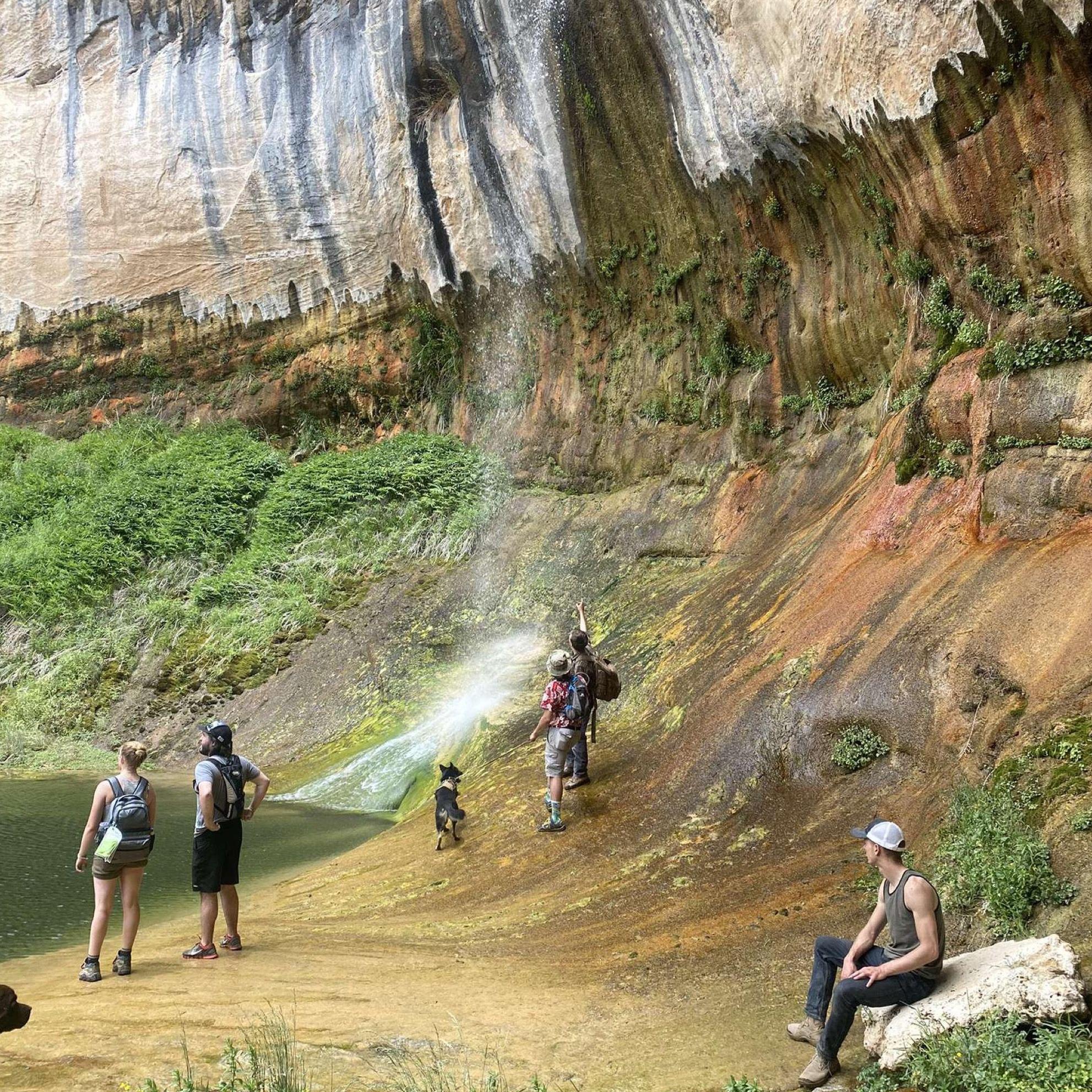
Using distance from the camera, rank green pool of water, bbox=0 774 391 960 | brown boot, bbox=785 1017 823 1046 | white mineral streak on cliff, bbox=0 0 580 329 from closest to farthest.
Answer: brown boot, bbox=785 1017 823 1046, green pool of water, bbox=0 774 391 960, white mineral streak on cliff, bbox=0 0 580 329

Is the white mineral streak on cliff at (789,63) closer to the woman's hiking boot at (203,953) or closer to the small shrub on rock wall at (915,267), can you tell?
the small shrub on rock wall at (915,267)

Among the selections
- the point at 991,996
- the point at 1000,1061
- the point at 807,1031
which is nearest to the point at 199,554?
the point at 807,1031

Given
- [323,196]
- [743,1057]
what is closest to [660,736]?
[743,1057]

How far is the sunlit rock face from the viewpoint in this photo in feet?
60.5

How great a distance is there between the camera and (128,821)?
626 cm

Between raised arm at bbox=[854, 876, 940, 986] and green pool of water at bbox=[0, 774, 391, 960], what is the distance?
5626 millimetres

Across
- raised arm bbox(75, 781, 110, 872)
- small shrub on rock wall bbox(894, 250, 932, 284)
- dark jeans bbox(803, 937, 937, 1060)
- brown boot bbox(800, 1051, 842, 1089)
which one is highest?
small shrub on rock wall bbox(894, 250, 932, 284)

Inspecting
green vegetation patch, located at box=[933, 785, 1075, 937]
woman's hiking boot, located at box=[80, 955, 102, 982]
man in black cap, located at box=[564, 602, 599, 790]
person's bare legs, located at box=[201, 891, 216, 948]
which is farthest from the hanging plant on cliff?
green vegetation patch, located at box=[933, 785, 1075, 937]

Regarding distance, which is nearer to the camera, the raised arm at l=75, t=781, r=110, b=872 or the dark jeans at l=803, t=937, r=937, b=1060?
the dark jeans at l=803, t=937, r=937, b=1060

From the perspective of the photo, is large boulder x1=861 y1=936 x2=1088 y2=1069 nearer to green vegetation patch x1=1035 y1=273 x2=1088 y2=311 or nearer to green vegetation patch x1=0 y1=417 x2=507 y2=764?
green vegetation patch x1=1035 y1=273 x2=1088 y2=311

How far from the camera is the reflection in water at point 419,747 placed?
45.6 ft

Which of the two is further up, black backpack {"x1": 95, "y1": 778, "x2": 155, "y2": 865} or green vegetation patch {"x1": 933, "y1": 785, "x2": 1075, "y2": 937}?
black backpack {"x1": 95, "y1": 778, "x2": 155, "y2": 865}

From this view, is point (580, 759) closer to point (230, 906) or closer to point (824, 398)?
point (230, 906)

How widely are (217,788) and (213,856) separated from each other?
0.49 metres
